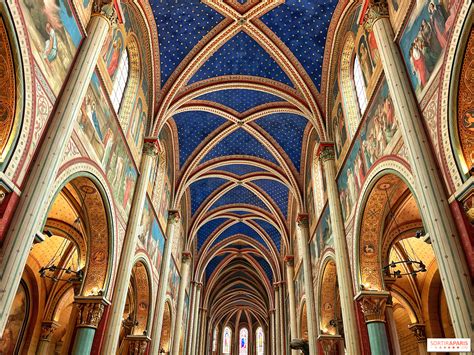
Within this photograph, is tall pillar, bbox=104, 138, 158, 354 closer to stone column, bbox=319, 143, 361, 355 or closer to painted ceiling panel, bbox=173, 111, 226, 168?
painted ceiling panel, bbox=173, 111, 226, 168

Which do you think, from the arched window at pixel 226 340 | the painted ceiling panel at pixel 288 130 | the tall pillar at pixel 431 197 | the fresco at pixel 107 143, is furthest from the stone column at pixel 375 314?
the arched window at pixel 226 340

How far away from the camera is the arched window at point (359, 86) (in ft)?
37.0

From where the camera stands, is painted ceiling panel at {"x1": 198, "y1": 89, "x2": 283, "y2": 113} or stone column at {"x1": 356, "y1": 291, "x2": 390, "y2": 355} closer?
stone column at {"x1": 356, "y1": 291, "x2": 390, "y2": 355}

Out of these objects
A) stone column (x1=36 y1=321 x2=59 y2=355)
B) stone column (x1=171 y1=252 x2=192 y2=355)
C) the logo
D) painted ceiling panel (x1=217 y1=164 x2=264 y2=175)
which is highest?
painted ceiling panel (x1=217 y1=164 x2=264 y2=175)

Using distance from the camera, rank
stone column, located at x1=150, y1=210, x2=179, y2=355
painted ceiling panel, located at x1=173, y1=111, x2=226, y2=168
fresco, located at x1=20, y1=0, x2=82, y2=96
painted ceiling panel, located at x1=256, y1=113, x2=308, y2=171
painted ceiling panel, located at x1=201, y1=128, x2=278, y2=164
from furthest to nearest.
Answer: painted ceiling panel, located at x1=201, y1=128, x2=278, y2=164, painted ceiling panel, located at x1=173, y1=111, x2=226, y2=168, painted ceiling panel, located at x1=256, y1=113, x2=308, y2=171, stone column, located at x1=150, y1=210, x2=179, y2=355, fresco, located at x1=20, y1=0, x2=82, y2=96

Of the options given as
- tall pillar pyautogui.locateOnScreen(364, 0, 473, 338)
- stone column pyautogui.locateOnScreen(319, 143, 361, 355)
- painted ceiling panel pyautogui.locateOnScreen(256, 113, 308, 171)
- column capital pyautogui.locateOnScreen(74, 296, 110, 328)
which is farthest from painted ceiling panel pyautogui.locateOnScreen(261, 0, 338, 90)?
column capital pyautogui.locateOnScreen(74, 296, 110, 328)

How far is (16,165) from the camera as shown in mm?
6098

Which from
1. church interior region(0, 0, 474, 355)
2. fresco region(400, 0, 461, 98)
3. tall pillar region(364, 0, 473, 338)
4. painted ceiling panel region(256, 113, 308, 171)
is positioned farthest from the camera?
painted ceiling panel region(256, 113, 308, 171)

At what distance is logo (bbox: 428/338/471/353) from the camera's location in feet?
16.6

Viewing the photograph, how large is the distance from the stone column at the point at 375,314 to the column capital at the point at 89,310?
6857 mm

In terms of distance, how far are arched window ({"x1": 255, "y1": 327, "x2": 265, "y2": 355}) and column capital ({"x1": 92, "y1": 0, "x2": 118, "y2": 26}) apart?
1803 inches

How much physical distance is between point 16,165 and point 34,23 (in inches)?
104

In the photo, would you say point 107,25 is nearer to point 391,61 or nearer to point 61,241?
point 391,61

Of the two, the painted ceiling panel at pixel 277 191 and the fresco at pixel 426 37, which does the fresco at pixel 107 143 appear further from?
the painted ceiling panel at pixel 277 191
